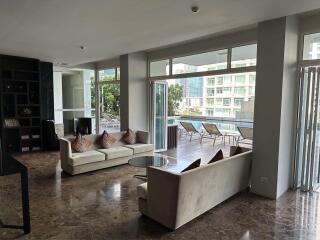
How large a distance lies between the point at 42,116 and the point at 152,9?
5553 mm

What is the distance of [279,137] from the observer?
363cm

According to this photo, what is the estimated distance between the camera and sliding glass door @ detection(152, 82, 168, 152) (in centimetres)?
690

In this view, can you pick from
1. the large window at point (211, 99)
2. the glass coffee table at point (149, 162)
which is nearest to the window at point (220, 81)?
the large window at point (211, 99)

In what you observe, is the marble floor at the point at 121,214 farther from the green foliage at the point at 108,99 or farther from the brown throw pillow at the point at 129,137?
the green foliage at the point at 108,99

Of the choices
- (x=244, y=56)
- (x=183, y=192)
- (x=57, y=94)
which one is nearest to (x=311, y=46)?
(x=244, y=56)

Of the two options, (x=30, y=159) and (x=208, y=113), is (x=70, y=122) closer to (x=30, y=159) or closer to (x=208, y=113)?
(x=30, y=159)

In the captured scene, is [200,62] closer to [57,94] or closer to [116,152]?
[116,152]

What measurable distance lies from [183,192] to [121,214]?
1.06m

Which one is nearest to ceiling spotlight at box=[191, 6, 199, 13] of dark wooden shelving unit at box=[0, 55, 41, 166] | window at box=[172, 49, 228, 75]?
window at box=[172, 49, 228, 75]

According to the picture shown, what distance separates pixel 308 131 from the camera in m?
3.90

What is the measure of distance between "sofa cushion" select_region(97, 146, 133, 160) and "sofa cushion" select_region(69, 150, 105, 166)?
0.13 m

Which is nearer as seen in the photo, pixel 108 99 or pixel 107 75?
pixel 107 75

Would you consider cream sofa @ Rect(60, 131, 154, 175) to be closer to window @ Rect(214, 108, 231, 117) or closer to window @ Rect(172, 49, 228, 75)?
window @ Rect(172, 49, 228, 75)

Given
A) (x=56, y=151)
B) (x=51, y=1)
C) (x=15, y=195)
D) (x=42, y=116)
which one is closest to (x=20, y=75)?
(x=42, y=116)
